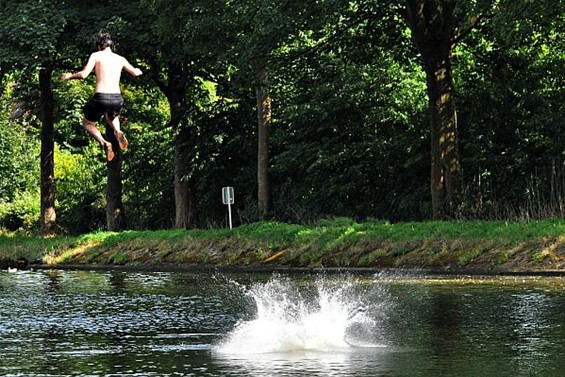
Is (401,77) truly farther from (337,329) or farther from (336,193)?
(337,329)

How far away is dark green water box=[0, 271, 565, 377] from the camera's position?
12070mm

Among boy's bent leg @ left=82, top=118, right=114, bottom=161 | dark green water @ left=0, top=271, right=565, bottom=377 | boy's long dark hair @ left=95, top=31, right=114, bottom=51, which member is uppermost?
boy's long dark hair @ left=95, top=31, right=114, bottom=51

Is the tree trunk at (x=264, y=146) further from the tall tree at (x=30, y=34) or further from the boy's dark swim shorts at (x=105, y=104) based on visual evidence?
the boy's dark swim shorts at (x=105, y=104)

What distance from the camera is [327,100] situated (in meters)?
41.4

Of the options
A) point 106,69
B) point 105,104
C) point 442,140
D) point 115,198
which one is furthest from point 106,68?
point 115,198

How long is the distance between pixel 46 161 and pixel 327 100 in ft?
33.2

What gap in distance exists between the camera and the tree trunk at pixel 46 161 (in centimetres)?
4406

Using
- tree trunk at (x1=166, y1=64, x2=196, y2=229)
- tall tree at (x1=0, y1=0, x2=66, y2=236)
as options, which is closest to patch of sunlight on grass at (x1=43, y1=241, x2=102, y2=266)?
tall tree at (x1=0, y1=0, x2=66, y2=236)

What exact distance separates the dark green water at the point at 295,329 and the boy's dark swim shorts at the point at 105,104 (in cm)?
251

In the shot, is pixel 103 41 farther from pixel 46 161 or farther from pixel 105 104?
pixel 46 161

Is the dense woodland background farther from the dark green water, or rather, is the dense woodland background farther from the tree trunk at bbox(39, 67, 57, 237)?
the dark green water

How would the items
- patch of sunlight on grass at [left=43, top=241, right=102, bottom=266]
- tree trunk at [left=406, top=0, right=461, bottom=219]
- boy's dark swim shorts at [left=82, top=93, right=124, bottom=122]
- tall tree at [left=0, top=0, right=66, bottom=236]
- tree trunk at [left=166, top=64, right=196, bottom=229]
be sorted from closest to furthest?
boy's dark swim shorts at [left=82, top=93, right=124, bottom=122], tree trunk at [left=406, top=0, right=461, bottom=219], patch of sunlight on grass at [left=43, top=241, right=102, bottom=266], tall tree at [left=0, top=0, right=66, bottom=236], tree trunk at [left=166, top=64, right=196, bottom=229]

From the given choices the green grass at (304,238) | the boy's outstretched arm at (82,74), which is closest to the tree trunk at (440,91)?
the green grass at (304,238)

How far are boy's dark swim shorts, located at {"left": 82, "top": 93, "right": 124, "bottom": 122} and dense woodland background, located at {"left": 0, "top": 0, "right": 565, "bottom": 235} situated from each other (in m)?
16.1
